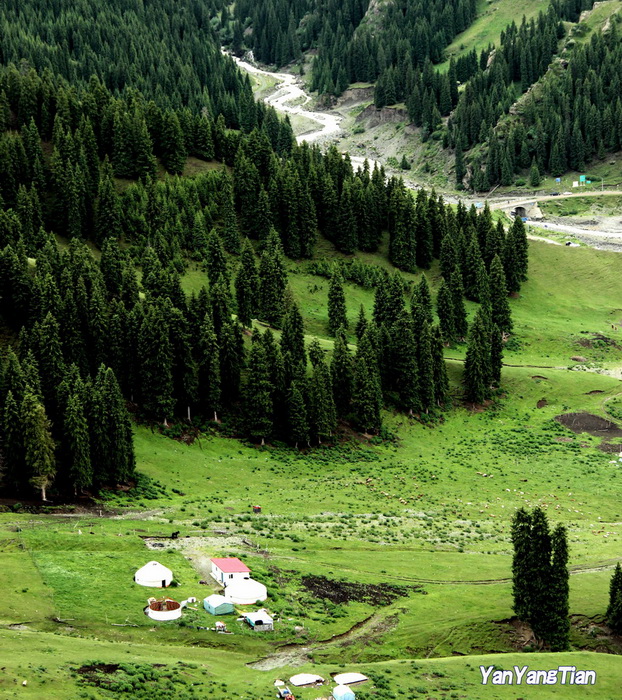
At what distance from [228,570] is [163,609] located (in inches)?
294

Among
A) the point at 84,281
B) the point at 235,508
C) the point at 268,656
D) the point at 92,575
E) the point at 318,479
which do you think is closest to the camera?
the point at 268,656

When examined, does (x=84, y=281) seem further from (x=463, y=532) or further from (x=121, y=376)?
(x=463, y=532)

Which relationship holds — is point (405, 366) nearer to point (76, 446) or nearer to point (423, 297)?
point (423, 297)

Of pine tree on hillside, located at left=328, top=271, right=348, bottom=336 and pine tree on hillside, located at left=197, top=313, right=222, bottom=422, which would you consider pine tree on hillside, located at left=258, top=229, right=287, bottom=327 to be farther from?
pine tree on hillside, located at left=197, top=313, right=222, bottom=422

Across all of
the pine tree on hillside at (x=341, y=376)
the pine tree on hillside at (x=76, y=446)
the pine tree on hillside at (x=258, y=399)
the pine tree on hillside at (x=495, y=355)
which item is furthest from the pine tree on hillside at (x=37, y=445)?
the pine tree on hillside at (x=495, y=355)

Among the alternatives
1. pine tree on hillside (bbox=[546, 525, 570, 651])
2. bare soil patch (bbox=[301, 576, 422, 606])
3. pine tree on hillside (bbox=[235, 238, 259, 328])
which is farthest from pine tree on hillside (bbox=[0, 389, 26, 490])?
pine tree on hillside (bbox=[235, 238, 259, 328])

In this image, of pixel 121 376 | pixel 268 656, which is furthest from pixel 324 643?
pixel 121 376

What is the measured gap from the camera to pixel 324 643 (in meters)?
71.3

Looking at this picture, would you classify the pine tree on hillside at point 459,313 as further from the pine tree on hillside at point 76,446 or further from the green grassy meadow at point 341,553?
the pine tree on hillside at point 76,446

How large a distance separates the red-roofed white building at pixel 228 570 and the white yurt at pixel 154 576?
402 cm

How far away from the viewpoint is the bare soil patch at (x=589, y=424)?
474 ft

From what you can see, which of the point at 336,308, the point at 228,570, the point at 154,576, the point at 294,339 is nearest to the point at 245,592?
the point at 228,570

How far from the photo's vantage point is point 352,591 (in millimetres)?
82062

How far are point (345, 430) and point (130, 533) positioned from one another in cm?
5291
